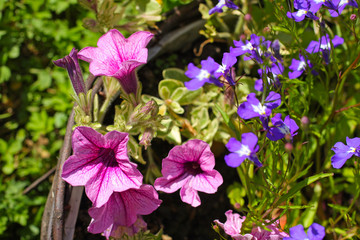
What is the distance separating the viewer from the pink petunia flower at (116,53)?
1096 millimetres

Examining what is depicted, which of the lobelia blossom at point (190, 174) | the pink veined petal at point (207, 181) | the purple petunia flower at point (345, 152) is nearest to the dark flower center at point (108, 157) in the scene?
the lobelia blossom at point (190, 174)

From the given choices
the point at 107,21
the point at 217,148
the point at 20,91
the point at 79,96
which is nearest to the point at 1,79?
the point at 20,91

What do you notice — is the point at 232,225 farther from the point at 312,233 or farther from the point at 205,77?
the point at 205,77

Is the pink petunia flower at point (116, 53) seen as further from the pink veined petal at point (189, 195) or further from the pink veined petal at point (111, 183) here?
the pink veined petal at point (189, 195)

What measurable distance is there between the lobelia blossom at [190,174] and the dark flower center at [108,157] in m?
0.14

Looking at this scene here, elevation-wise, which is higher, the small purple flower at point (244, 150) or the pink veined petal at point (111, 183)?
the small purple flower at point (244, 150)

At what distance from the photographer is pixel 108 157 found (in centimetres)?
Result: 115

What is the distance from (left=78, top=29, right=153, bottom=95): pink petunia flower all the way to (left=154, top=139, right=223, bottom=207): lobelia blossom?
0.27 meters

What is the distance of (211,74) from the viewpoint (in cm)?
112

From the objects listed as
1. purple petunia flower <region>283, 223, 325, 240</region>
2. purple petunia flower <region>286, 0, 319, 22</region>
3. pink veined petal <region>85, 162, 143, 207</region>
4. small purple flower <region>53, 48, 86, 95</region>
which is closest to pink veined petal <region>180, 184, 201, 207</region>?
pink veined petal <region>85, 162, 143, 207</region>

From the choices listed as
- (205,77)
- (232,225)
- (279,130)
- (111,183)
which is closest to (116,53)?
(205,77)

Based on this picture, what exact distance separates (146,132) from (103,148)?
6.0 inches

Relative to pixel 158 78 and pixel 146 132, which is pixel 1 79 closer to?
pixel 158 78

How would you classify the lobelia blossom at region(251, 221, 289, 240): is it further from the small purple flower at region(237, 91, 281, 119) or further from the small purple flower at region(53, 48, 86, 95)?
the small purple flower at region(53, 48, 86, 95)
